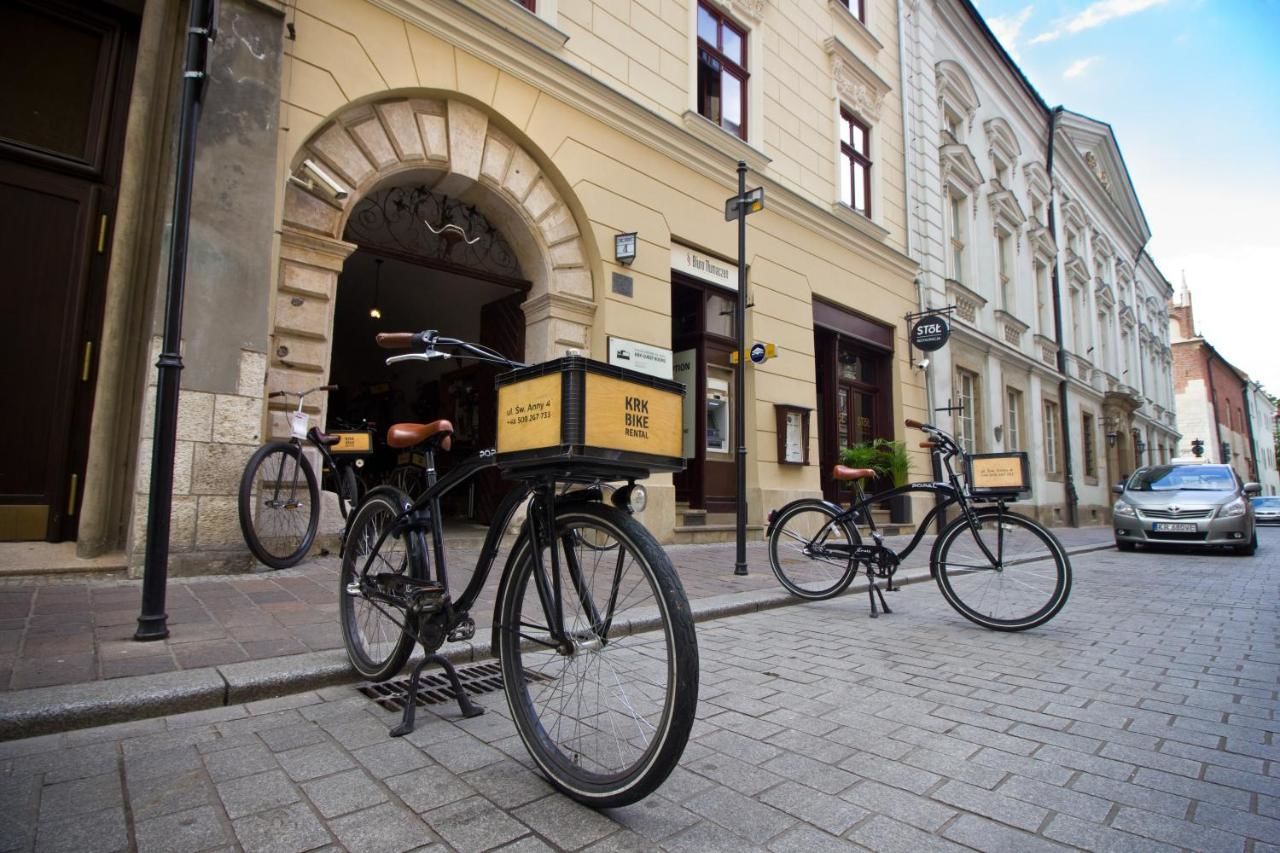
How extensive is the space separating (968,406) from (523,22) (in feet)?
42.1

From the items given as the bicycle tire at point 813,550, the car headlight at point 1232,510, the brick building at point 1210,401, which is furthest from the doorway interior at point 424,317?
the brick building at point 1210,401

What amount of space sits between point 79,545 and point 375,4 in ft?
17.3

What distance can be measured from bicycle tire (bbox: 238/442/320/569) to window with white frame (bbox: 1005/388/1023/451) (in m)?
16.5

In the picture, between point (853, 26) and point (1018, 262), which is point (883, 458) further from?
point (1018, 262)

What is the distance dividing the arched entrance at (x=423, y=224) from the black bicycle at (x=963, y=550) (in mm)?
3704

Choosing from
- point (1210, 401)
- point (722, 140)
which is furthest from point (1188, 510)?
point (1210, 401)

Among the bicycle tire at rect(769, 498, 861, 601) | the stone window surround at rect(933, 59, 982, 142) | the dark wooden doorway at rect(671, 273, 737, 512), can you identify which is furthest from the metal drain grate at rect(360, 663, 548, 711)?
the stone window surround at rect(933, 59, 982, 142)

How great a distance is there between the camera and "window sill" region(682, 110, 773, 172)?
9398 millimetres

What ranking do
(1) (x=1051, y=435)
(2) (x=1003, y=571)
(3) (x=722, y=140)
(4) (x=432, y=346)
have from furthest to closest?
(1) (x=1051, y=435) → (3) (x=722, y=140) → (2) (x=1003, y=571) → (4) (x=432, y=346)

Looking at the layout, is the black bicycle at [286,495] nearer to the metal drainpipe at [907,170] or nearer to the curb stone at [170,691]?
the curb stone at [170,691]

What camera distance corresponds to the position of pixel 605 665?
2.24 meters

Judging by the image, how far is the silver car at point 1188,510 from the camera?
33.8ft

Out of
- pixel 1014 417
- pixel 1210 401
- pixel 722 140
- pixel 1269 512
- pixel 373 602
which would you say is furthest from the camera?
pixel 1210 401

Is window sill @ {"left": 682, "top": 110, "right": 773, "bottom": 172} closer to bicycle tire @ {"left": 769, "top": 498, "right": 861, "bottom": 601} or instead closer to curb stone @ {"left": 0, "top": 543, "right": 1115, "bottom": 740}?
bicycle tire @ {"left": 769, "top": 498, "right": 861, "bottom": 601}
